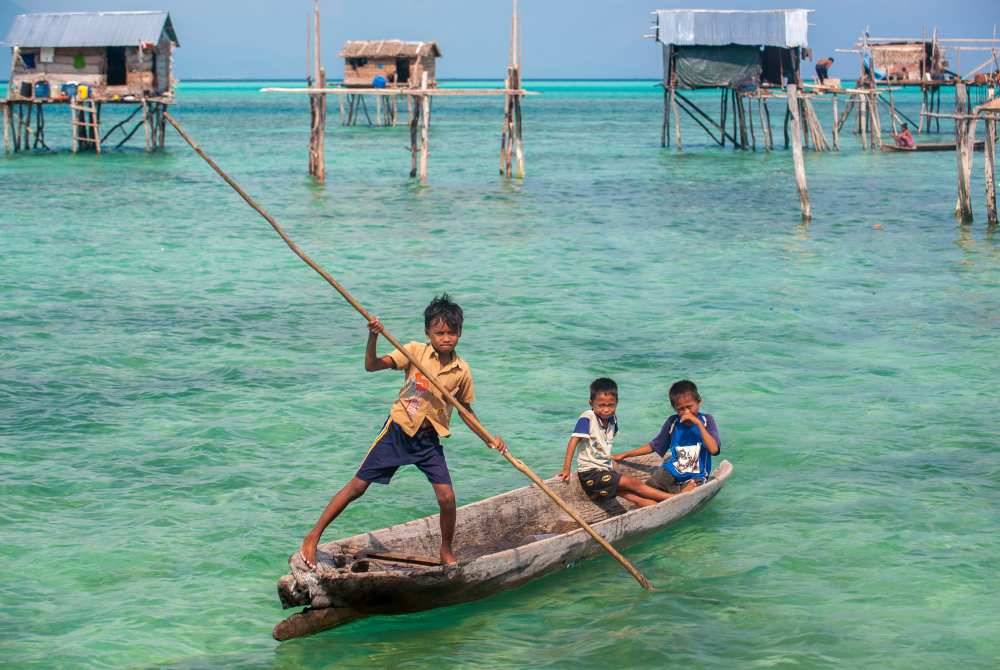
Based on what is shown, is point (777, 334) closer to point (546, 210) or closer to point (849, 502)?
point (849, 502)

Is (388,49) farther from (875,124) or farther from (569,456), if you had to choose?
(569,456)

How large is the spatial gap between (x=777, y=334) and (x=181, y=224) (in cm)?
1328

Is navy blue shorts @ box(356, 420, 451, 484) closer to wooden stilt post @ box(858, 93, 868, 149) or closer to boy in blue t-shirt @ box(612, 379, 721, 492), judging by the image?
boy in blue t-shirt @ box(612, 379, 721, 492)

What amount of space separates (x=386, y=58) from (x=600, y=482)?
42.8 metres

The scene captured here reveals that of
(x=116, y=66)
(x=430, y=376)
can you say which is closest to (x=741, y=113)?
(x=116, y=66)

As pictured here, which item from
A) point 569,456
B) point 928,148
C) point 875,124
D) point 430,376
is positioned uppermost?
point 875,124

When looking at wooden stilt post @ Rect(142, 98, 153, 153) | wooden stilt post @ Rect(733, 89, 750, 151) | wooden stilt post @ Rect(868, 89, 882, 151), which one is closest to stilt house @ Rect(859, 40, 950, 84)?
wooden stilt post @ Rect(868, 89, 882, 151)

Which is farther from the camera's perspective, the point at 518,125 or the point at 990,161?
the point at 518,125

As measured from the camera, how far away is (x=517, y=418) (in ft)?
35.1

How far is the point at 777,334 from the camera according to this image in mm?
13773

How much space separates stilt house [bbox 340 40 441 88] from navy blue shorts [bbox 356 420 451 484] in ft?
140

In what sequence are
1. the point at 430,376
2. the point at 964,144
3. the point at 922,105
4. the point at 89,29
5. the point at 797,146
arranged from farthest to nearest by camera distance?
1. the point at 922,105
2. the point at 89,29
3. the point at 797,146
4. the point at 964,144
5. the point at 430,376

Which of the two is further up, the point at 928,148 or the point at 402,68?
the point at 402,68

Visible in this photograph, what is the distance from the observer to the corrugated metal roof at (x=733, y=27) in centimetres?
3816
